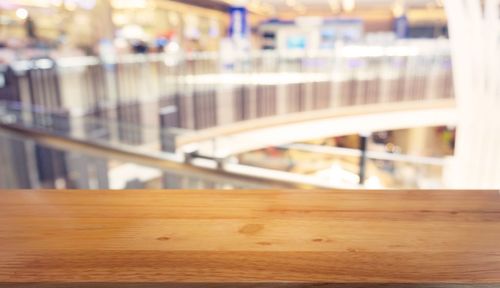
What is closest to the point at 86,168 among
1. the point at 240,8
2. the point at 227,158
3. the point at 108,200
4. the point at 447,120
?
the point at 227,158

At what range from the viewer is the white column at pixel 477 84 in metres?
2.11

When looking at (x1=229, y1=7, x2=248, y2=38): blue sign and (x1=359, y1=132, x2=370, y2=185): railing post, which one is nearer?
(x1=359, y1=132, x2=370, y2=185): railing post

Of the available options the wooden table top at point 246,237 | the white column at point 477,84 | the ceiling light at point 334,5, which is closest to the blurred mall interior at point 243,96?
the white column at point 477,84

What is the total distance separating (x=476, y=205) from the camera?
976 mm

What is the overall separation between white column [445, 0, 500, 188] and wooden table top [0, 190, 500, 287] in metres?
1.31

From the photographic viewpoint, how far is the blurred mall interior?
2.37 m

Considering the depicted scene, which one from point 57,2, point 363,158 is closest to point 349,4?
point 57,2

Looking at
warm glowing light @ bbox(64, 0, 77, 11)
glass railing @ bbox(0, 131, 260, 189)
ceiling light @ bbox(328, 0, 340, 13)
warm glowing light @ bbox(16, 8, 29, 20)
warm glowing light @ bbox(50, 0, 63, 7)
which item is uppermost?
ceiling light @ bbox(328, 0, 340, 13)

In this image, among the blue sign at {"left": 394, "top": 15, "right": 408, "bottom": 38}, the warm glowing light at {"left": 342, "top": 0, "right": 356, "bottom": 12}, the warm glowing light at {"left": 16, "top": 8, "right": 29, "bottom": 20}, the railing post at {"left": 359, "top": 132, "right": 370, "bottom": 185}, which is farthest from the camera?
the blue sign at {"left": 394, "top": 15, "right": 408, "bottom": 38}

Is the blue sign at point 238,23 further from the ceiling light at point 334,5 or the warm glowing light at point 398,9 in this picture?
the warm glowing light at point 398,9

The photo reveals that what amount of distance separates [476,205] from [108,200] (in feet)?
2.66

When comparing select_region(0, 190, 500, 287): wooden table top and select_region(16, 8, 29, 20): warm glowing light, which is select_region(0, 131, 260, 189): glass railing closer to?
select_region(0, 190, 500, 287): wooden table top

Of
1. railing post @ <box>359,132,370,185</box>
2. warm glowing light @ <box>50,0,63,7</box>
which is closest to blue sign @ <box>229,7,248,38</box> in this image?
warm glowing light @ <box>50,0,63,7</box>

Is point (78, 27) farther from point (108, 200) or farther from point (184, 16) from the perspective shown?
point (108, 200)
